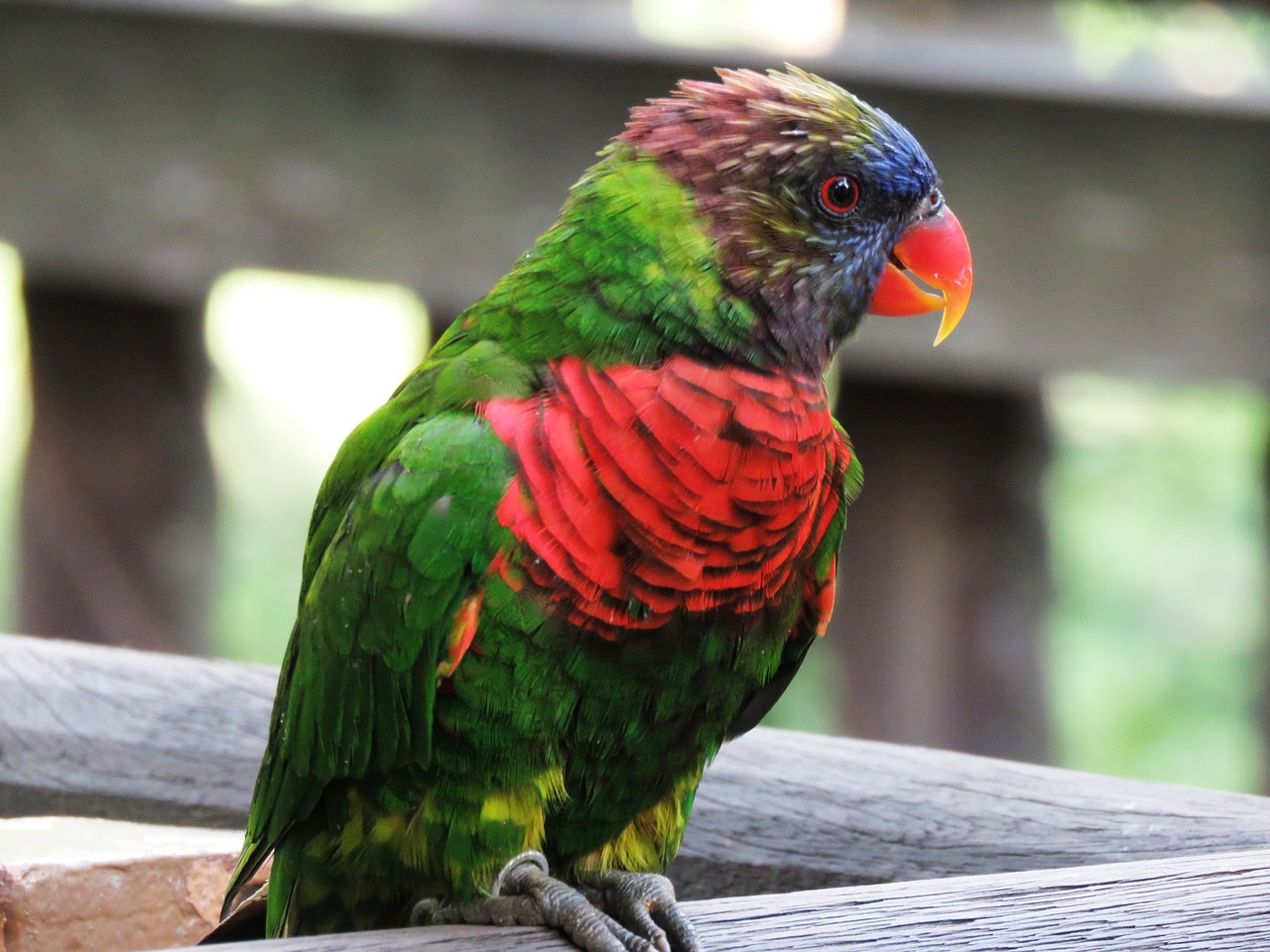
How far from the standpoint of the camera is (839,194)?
2.07m

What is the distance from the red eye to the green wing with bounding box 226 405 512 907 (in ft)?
1.98

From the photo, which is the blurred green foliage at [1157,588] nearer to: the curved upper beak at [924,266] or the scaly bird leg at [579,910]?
the curved upper beak at [924,266]

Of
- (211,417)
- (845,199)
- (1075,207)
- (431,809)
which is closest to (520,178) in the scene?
(1075,207)

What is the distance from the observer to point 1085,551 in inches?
388

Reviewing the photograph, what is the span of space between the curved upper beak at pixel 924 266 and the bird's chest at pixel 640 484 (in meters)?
0.34

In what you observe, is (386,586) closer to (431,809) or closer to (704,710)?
(431,809)

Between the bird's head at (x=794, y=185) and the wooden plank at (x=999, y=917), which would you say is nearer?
the wooden plank at (x=999, y=917)

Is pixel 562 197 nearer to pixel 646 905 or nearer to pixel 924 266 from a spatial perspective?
pixel 924 266

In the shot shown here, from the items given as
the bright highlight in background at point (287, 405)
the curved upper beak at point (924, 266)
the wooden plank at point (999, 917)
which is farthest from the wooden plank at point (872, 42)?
the bright highlight in background at point (287, 405)

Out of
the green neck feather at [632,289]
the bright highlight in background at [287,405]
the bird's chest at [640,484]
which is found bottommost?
the bright highlight in background at [287,405]

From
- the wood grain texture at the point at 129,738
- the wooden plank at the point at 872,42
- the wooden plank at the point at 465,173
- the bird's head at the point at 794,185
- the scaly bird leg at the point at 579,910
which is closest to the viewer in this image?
the scaly bird leg at the point at 579,910

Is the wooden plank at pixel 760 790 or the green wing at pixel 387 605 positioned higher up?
the green wing at pixel 387 605

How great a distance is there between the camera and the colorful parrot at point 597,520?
192 centimetres

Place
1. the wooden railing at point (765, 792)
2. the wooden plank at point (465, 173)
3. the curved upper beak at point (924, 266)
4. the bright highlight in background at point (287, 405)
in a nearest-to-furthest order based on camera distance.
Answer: the curved upper beak at point (924, 266) → the wooden railing at point (765, 792) → the wooden plank at point (465, 173) → the bright highlight in background at point (287, 405)
